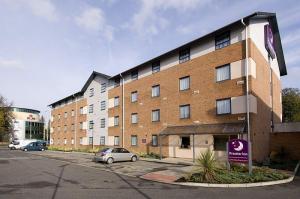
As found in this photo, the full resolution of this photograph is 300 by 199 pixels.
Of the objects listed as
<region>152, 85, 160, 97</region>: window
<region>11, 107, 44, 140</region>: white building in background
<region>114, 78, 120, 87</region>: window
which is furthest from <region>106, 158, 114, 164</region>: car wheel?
<region>11, 107, 44, 140</region>: white building in background

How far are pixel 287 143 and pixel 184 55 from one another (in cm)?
1249

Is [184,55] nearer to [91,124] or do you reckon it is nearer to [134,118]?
[134,118]

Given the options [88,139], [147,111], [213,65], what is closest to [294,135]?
[213,65]

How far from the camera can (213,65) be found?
94.5 feet

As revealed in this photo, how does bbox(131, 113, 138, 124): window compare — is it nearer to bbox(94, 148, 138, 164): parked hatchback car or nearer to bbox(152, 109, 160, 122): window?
bbox(152, 109, 160, 122): window

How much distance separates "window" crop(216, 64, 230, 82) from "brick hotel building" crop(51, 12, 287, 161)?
0.09m

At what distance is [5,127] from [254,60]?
8942 cm

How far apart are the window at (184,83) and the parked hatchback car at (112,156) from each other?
27.5 feet

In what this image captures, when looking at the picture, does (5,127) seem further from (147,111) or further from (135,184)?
(135,184)

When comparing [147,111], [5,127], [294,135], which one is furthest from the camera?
[5,127]

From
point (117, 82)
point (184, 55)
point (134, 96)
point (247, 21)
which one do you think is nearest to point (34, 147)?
point (117, 82)

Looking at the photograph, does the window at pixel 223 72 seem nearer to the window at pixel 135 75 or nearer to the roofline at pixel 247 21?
the roofline at pixel 247 21

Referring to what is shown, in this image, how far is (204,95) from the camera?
29500mm

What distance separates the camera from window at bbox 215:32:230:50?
27.7 m
